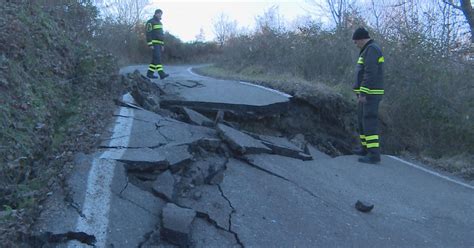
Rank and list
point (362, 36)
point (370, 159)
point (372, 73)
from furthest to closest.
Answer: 1. point (362, 36)
2. point (370, 159)
3. point (372, 73)

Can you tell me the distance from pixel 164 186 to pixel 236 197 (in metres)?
0.83

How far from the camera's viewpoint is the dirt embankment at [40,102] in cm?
447

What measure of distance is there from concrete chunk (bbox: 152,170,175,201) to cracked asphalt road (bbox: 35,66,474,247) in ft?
0.05

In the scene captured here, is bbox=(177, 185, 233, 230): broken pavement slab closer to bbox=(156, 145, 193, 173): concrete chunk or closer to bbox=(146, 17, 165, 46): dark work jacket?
bbox=(156, 145, 193, 173): concrete chunk

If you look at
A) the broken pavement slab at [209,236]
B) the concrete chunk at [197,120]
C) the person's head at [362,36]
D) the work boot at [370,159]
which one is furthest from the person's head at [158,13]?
the broken pavement slab at [209,236]

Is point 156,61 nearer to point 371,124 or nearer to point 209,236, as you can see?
point 371,124

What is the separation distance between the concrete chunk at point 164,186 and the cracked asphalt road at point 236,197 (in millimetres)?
14

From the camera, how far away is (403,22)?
46.1ft

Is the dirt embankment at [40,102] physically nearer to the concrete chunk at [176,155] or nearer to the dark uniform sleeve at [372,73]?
the concrete chunk at [176,155]

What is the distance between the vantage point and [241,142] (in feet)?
22.9

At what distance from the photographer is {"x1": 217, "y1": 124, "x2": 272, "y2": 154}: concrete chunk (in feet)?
22.1

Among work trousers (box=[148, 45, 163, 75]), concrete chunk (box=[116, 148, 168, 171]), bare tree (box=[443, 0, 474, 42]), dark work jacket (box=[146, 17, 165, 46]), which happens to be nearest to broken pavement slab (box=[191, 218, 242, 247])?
concrete chunk (box=[116, 148, 168, 171])

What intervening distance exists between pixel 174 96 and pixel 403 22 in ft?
25.3

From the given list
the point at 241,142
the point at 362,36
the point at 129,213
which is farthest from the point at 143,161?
the point at 362,36
